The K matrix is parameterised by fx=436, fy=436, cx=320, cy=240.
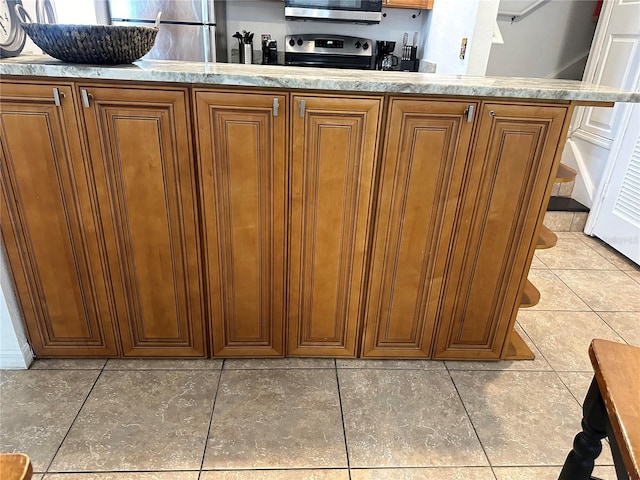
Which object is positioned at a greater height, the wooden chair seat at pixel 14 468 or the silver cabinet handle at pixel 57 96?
the silver cabinet handle at pixel 57 96

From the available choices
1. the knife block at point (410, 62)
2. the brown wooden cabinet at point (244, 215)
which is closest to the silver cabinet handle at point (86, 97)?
the brown wooden cabinet at point (244, 215)

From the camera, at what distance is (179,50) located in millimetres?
3225

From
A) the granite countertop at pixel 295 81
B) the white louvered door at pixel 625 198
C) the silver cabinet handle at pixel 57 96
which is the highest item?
the granite countertop at pixel 295 81

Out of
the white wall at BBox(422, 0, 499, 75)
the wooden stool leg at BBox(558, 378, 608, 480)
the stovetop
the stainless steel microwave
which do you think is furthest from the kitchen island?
the stovetop

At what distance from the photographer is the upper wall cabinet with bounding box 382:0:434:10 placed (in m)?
3.46

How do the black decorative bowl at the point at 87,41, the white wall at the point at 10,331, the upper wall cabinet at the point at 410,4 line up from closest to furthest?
the black decorative bowl at the point at 87,41 < the white wall at the point at 10,331 < the upper wall cabinet at the point at 410,4

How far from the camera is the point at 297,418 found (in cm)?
157

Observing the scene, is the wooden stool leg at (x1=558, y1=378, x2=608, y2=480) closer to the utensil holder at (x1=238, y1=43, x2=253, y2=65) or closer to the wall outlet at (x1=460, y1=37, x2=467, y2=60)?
the wall outlet at (x1=460, y1=37, x2=467, y2=60)

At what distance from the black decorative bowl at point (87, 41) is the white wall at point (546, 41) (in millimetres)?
3148

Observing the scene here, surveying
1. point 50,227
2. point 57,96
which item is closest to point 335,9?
point 57,96

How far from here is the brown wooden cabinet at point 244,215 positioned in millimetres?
1418

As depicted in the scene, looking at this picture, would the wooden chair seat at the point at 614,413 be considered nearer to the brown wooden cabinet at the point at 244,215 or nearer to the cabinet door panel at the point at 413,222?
the cabinet door panel at the point at 413,222

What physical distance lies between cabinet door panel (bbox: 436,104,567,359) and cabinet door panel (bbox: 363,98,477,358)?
7 centimetres

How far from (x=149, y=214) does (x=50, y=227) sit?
360 mm
